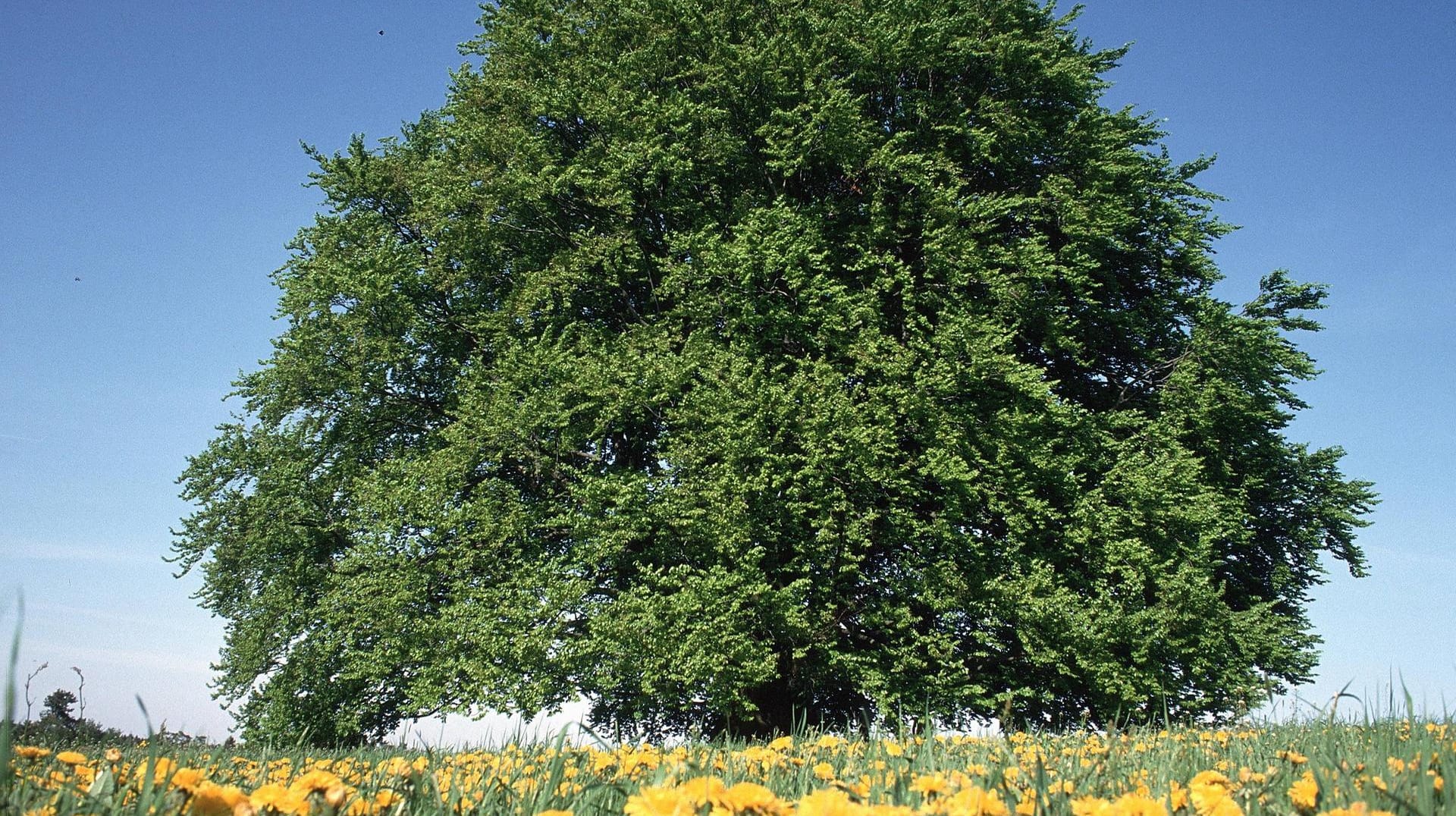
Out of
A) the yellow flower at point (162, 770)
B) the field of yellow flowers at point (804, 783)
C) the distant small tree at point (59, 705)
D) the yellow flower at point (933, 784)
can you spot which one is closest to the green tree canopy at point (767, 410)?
the distant small tree at point (59, 705)

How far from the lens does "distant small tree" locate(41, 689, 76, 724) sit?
30.6ft

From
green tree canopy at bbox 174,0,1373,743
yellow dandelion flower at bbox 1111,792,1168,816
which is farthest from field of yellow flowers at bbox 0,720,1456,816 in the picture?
green tree canopy at bbox 174,0,1373,743

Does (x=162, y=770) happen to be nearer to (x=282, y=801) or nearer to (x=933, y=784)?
(x=282, y=801)

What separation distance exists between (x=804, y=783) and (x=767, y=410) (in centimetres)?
788

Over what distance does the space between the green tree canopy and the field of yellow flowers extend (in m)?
6.47

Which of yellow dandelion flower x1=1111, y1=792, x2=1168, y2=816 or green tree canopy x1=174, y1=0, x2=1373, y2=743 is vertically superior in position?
green tree canopy x1=174, y1=0, x2=1373, y2=743

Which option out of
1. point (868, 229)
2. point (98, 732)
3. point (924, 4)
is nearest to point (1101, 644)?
point (868, 229)

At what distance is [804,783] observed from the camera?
8.42ft

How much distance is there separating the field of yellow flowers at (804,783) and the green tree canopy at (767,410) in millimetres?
6471

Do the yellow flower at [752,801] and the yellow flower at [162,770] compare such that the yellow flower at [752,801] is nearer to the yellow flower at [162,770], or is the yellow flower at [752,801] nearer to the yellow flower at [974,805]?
the yellow flower at [974,805]

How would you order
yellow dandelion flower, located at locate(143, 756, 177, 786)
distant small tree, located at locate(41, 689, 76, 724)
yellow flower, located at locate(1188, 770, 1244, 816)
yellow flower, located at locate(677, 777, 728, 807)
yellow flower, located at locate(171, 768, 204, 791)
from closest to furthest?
1. yellow flower, located at locate(677, 777, 728, 807)
2. yellow flower, located at locate(171, 768, 204, 791)
3. yellow flower, located at locate(1188, 770, 1244, 816)
4. yellow dandelion flower, located at locate(143, 756, 177, 786)
5. distant small tree, located at locate(41, 689, 76, 724)

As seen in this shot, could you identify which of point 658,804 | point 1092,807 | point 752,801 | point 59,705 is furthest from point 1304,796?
point 59,705

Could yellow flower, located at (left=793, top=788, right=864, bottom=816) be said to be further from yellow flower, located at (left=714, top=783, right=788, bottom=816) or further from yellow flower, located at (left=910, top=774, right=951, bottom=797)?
yellow flower, located at (left=910, top=774, right=951, bottom=797)

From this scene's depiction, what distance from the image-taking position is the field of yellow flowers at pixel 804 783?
1.66 metres
